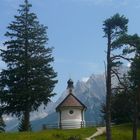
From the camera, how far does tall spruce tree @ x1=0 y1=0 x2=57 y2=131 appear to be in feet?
245

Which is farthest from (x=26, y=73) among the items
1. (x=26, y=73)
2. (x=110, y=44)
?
(x=110, y=44)

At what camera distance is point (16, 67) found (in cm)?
7619

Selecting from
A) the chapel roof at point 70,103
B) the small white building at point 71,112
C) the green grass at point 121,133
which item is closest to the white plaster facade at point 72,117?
the small white building at point 71,112

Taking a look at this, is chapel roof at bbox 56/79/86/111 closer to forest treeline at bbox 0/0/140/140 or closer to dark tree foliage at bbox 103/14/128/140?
forest treeline at bbox 0/0/140/140

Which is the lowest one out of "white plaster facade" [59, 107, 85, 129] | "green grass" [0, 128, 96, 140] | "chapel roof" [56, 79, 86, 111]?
"green grass" [0, 128, 96, 140]

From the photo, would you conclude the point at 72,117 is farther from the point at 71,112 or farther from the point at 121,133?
the point at 121,133

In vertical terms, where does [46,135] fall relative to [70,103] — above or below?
below

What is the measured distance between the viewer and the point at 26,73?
7544 centimetres

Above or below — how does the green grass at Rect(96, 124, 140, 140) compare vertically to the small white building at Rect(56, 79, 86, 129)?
below

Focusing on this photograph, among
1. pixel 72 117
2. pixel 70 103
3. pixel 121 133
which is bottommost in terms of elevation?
pixel 121 133

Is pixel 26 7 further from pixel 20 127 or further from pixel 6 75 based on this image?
pixel 20 127

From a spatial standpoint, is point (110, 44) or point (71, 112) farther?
point (71, 112)

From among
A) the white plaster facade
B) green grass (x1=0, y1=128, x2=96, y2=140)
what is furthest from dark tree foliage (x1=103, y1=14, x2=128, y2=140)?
the white plaster facade

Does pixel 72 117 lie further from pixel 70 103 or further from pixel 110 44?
pixel 110 44
